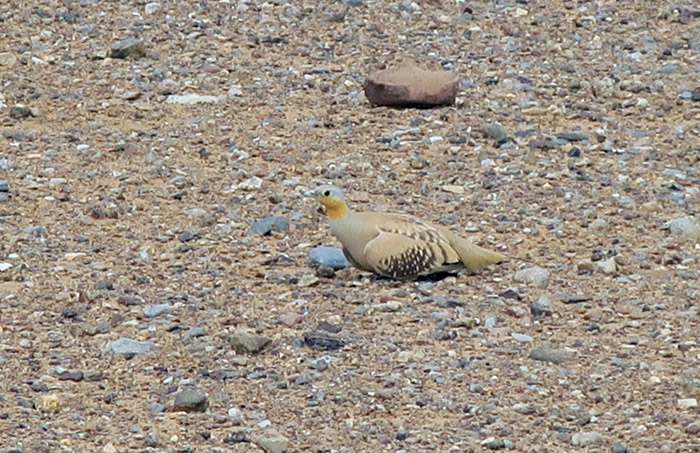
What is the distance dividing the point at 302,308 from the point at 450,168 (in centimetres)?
199

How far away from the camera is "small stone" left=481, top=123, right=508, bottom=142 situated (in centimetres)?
873

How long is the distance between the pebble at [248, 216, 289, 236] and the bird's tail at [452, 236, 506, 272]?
3.33 ft

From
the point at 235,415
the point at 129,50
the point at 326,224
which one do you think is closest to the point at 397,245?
the point at 326,224

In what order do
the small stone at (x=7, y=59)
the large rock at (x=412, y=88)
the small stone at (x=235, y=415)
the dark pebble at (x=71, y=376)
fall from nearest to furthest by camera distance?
the small stone at (x=235, y=415) → the dark pebble at (x=71, y=376) → the large rock at (x=412, y=88) → the small stone at (x=7, y=59)

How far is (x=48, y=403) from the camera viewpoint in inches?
228

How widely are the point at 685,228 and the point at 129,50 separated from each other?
4287 millimetres

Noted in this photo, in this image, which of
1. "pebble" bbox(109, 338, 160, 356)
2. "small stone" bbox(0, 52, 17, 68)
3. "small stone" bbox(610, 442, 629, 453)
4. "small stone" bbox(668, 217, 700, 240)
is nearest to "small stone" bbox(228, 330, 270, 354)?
"pebble" bbox(109, 338, 160, 356)

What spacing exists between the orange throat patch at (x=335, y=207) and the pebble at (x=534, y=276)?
874 millimetres

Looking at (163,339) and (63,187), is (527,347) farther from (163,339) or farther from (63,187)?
(63,187)

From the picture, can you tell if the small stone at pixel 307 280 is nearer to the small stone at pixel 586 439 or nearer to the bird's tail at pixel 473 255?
the bird's tail at pixel 473 255

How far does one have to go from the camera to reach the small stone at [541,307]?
663 centimetres

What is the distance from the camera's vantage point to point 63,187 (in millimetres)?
8227

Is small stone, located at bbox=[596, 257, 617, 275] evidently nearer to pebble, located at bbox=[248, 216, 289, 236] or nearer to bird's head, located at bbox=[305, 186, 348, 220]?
bird's head, located at bbox=[305, 186, 348, 220]

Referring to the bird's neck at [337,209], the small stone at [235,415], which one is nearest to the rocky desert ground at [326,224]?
the small stone at [235,415]
